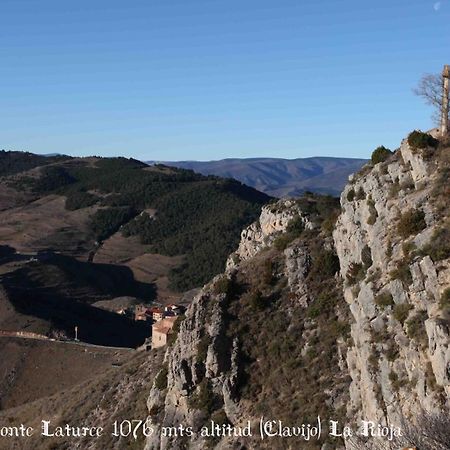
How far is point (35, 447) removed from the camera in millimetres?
51406

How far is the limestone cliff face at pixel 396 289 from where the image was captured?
90.4ft

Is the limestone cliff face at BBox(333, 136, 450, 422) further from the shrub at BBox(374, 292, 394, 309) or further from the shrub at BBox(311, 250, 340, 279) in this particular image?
the shrub at BBox(311, 250, 340, 279)

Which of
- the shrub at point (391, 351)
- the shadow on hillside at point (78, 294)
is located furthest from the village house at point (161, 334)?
the shadow on hillside at point (78, 294)

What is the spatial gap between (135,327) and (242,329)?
81380mm

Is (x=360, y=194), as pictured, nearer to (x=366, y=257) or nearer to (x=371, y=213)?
(x=371, y=213)

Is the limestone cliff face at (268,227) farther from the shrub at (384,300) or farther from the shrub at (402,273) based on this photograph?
the shrub at (402,273)

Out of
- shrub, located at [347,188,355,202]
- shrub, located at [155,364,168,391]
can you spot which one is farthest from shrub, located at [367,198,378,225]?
shrub, located at [155,364,168,391]

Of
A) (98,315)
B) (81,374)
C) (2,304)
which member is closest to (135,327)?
(98,315)

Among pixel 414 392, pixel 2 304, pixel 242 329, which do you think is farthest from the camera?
pixel 2 304

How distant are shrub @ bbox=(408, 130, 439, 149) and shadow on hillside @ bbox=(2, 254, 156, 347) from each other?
249 feet

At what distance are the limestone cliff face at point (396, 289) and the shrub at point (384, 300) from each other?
49 mm

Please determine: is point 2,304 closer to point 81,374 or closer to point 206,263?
point 81,374

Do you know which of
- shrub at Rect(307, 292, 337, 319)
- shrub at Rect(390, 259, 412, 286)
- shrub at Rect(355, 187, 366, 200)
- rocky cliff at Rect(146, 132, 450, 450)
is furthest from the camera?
shrub at Rect(307, 292, 337, 319)

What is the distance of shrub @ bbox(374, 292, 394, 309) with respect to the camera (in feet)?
104
